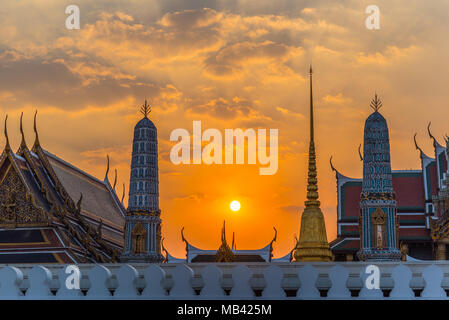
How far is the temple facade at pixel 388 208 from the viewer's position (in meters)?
27.8

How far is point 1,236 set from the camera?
29359 millimetres

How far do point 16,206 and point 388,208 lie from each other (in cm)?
1332

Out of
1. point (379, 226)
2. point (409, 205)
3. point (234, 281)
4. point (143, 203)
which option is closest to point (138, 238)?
point (143, 203)

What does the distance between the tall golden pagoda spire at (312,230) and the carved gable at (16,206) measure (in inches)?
367

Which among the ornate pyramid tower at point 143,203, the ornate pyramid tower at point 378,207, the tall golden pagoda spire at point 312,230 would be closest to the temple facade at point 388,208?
the ornate pyramid tower at point 378,207

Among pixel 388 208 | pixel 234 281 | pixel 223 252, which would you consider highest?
pixel 388 208

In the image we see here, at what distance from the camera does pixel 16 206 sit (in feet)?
96.9

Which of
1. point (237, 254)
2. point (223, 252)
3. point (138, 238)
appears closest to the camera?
point (138, 238)

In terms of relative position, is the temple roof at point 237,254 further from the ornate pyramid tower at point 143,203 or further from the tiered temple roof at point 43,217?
the ornate pyramid tower at point 143,203

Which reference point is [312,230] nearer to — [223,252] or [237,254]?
[223,252]

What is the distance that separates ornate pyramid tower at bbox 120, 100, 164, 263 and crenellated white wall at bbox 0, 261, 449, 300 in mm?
11556
